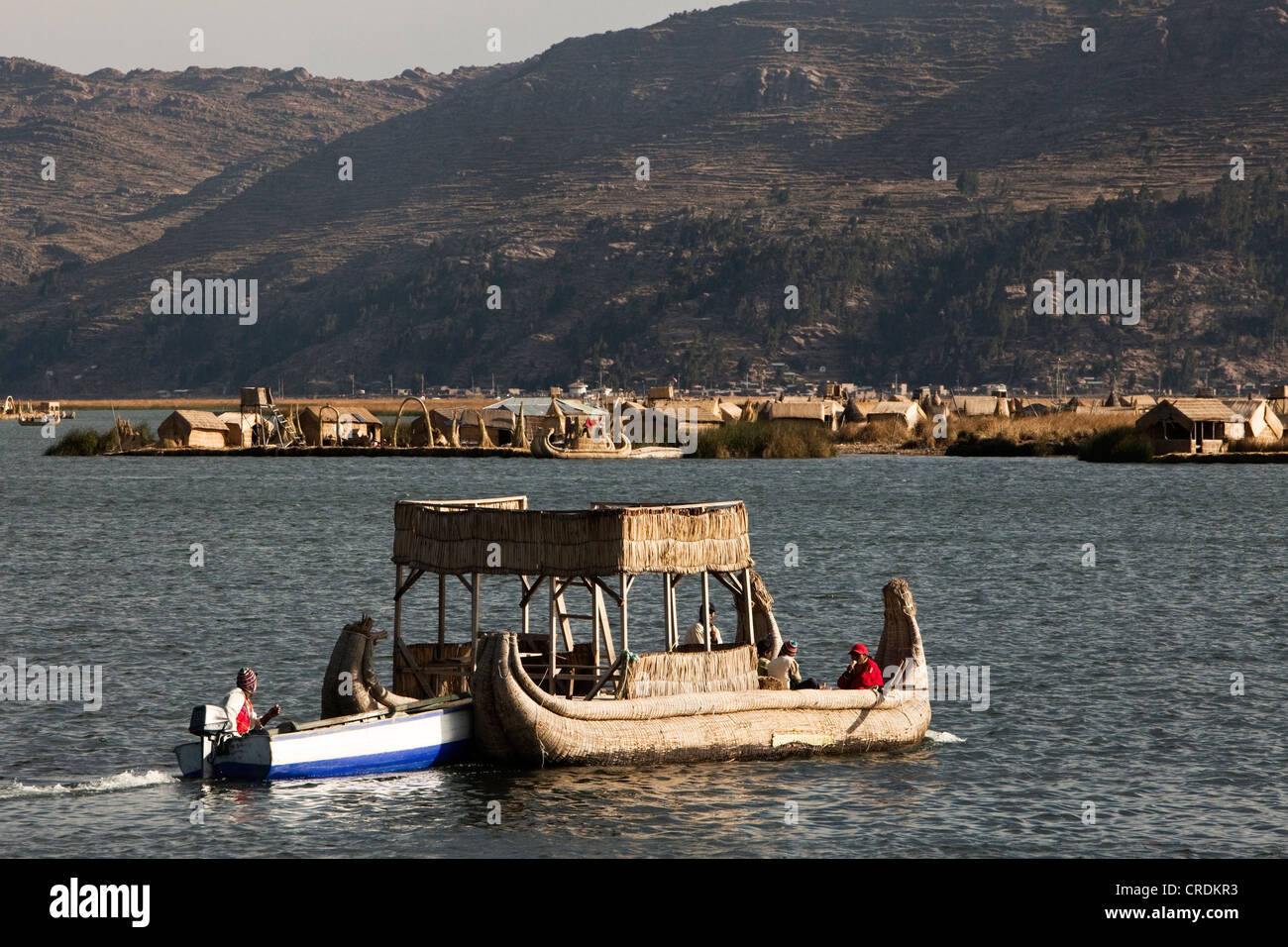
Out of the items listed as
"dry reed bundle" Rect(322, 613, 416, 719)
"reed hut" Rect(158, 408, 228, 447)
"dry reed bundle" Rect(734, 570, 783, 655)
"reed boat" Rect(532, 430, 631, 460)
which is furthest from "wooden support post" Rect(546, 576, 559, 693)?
"reed hut" Rect(158, 408, 228, 447)

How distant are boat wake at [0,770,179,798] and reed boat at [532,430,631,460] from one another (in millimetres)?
107905

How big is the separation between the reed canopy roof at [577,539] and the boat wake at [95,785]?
199 inches

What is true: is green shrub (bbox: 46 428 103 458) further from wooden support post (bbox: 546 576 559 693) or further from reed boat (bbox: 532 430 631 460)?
wooden support post (bbox: 546 576 559 693)

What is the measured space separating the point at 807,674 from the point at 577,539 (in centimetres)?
1209

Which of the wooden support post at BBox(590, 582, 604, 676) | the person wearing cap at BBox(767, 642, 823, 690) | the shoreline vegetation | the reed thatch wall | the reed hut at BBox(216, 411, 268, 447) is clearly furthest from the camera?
the reed hut at BBox(216, 411, 268, 447)

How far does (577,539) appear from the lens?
86.8ft

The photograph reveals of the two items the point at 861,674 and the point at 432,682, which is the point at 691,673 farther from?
the point at 432,682

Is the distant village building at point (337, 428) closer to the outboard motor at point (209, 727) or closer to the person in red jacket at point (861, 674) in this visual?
the person in red jacket at point (861, 674)

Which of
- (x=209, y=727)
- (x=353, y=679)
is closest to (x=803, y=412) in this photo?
(x=353, y=679)

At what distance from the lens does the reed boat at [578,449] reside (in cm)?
13525

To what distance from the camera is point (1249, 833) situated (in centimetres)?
2427

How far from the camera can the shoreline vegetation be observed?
132 m

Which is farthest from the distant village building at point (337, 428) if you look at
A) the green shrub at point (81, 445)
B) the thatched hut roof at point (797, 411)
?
the thatched hut roof at point (797, 411)

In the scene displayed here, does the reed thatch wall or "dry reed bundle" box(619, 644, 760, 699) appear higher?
"dry reed bundle" box(619, 644, 760, 699)
